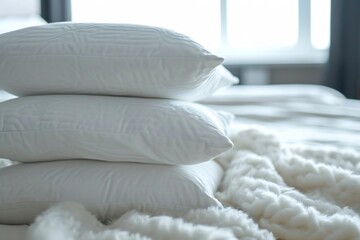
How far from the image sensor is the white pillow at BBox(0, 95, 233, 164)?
2.27 feet

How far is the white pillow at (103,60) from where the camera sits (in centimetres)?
72

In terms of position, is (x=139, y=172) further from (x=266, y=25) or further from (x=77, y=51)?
(x=266, y=25)

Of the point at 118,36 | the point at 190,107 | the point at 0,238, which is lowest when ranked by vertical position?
the point at 0,238

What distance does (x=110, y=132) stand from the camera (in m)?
0.70

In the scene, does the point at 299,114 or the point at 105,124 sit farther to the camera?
the point at 299,114

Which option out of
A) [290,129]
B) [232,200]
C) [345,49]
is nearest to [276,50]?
[345,49]

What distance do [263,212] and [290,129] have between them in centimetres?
73

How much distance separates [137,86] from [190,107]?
91 mm

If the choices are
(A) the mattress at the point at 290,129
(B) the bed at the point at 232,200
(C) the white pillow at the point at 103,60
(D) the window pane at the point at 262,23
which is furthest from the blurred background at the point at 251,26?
(C) the white pillow at the point at 103,60

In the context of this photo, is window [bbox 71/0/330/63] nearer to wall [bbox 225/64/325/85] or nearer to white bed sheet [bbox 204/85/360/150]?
wall [bbox 225/64/325/85]

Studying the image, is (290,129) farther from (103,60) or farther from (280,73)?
(280,73)

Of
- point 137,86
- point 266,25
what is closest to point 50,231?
point 137,86

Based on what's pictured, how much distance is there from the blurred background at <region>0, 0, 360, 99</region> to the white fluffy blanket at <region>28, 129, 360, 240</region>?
2.26m

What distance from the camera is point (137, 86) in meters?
0.74
